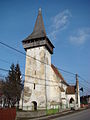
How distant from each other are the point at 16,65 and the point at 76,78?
2011 cm

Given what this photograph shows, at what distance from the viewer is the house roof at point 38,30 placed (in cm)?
3633

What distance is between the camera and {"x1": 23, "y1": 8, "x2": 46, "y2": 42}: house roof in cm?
3633

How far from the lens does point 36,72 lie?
3319 cm

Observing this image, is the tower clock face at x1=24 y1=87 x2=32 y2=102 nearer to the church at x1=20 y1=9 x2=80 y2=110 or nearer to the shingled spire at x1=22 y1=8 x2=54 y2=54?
the church at x1=20 y1=9 x2=80 y2=110

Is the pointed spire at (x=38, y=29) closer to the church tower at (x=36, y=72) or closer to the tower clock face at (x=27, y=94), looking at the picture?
the church tower at (x=36, y=72)

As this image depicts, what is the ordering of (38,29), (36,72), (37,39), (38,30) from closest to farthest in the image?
(36,72)
(37,39)
(38,30)
(38,29)

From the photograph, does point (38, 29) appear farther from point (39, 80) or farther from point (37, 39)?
point (39, 80)

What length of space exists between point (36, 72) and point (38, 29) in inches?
473

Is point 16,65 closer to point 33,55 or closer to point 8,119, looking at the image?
point 33,55

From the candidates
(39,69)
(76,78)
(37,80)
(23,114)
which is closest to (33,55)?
(39,69)

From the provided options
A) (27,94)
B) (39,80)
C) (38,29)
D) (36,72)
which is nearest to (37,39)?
(38,29)

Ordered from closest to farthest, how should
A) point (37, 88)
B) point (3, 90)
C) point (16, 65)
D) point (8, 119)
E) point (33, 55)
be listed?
point (8, 119) → point (37, 88) → point (33, 55) → point (3, 90) → point (16, 65)

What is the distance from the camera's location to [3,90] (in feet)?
135

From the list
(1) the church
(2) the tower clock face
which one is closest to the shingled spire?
(1) the church
